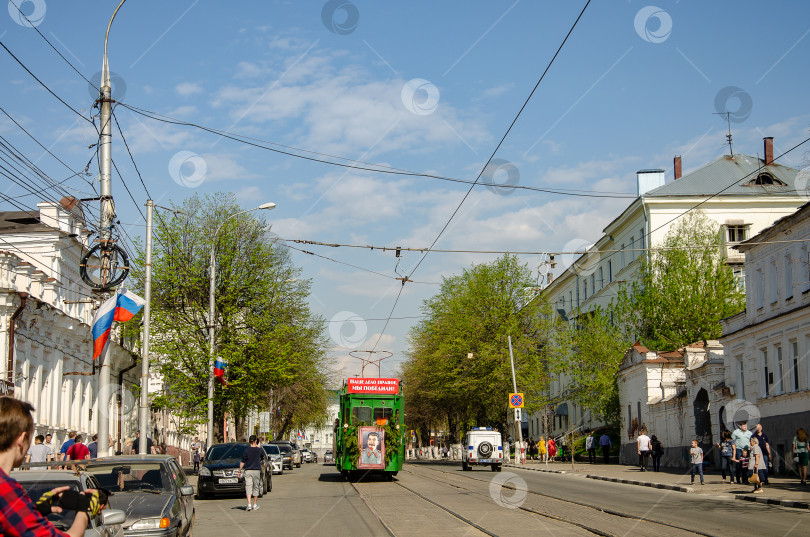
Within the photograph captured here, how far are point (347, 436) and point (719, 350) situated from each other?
61.5 ft

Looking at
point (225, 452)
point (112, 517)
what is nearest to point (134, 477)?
point (112, 517)

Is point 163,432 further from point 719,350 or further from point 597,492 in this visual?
point 597,492

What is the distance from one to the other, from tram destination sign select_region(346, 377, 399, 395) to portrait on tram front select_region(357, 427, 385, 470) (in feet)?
4.84

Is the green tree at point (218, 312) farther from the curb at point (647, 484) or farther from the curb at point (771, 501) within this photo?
the curb at point (771, 501)

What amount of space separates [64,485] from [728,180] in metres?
62.3

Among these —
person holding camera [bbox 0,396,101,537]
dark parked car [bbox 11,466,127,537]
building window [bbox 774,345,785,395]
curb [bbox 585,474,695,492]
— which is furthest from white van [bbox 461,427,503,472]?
person holding camera [bbox 0,396,101,537]

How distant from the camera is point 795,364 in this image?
3272 centimetres

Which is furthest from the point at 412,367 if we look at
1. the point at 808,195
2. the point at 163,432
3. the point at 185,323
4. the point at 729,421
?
the point at 729,421

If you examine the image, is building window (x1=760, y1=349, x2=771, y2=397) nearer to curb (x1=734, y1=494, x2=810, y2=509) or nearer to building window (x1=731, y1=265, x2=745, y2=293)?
curb (x1=734, y1=494, x2=810, y2=509)

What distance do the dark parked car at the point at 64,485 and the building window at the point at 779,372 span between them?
30.7 metres

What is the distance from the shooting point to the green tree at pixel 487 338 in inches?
2458

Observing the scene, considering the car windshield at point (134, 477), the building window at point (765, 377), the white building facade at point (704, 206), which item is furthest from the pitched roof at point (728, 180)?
the car windshield at point (134, 477)

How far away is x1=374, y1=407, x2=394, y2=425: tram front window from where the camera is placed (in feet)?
106

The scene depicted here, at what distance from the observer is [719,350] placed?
40469mm
